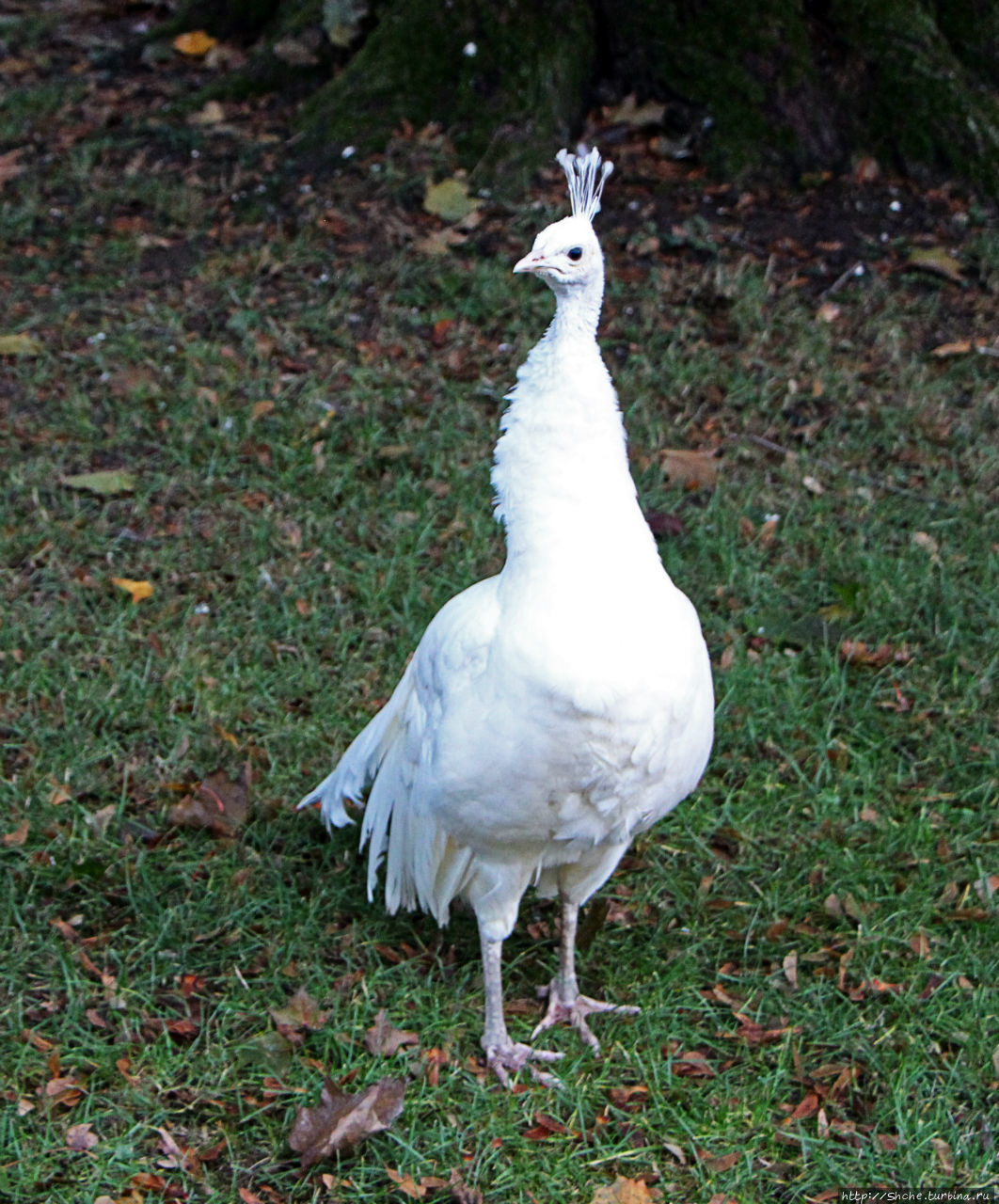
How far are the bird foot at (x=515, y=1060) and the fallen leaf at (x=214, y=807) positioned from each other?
0.94 metres

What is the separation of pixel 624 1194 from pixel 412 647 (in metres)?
1.86

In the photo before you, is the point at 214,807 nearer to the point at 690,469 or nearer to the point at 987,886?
the point at 987,886

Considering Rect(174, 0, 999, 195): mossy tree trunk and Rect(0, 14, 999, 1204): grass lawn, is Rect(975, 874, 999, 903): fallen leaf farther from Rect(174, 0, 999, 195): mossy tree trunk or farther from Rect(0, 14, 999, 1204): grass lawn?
Rect(174, 0, 999, 195): mossy tree trunk

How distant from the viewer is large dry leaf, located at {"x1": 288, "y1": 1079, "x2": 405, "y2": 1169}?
2873 mm

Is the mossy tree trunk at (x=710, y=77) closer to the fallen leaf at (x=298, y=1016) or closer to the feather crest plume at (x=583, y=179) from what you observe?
the feather crest plume at (x=583, y=179)

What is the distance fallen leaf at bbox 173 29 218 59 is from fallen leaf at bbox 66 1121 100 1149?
6.04 m

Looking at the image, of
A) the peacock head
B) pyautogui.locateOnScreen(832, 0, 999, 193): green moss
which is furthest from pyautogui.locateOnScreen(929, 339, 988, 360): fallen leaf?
the peacock head

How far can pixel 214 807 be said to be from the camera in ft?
11.9

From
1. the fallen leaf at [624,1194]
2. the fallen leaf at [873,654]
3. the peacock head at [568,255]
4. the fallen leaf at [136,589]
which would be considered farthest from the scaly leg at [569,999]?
the fallen leaf at [136,589]

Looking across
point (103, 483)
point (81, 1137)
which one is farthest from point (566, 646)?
point (103, 483)

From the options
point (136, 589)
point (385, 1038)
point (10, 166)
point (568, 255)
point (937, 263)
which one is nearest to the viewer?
point (568, 255)

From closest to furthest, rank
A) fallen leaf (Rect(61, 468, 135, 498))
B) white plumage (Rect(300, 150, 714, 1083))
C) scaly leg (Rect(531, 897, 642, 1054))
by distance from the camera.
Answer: white plumage (Rect(300, 150, 714, 1083)) → scaly leg (Rect(531, 897, 642, 1054)) → fallen leaf (Rect(61, 468, 135, 498))

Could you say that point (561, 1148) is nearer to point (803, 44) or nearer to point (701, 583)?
point (701, 583)

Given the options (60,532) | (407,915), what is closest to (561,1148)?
(407,915)
